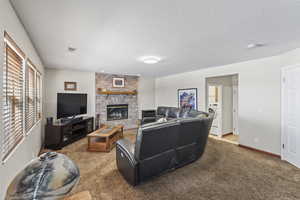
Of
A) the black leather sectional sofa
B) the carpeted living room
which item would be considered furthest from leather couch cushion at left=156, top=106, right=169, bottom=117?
the black leather sectional sofa

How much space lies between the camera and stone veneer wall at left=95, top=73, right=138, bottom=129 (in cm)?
555

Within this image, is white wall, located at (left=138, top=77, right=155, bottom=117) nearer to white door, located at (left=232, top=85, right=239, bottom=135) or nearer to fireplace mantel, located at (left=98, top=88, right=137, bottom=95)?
fireplace mantel, located at (left=98, top=88, right=137, bottom=95)

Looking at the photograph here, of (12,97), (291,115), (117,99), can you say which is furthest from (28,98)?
(291,115)

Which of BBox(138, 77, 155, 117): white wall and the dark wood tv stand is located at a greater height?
BBox(138, 77, 155, 117): white wall

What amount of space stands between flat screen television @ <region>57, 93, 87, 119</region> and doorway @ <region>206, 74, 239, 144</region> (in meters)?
4.49

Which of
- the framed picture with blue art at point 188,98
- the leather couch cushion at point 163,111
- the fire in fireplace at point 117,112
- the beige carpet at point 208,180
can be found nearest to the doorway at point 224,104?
the framed picture with blue art at point 188,98

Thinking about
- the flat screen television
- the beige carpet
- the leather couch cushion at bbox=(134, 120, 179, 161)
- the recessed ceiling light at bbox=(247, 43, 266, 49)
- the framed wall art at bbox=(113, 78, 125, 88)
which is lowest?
the beige carpet

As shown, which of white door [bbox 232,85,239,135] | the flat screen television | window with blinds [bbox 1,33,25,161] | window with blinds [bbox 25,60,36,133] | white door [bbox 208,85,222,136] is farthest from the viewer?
white door [bbox 232,85,239,135]

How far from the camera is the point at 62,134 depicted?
149 inches

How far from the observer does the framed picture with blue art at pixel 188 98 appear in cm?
524

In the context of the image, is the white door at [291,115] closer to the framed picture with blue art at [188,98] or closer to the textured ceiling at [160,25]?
the textured ceiling at [160,25]

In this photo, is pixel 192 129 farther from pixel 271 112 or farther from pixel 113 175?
pixel 271 112

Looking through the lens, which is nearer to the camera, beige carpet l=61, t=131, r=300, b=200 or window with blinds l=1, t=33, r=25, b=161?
window with blinds l=1, t=33, r=25, b=161

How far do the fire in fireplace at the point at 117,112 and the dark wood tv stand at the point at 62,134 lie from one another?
4.42 ft
